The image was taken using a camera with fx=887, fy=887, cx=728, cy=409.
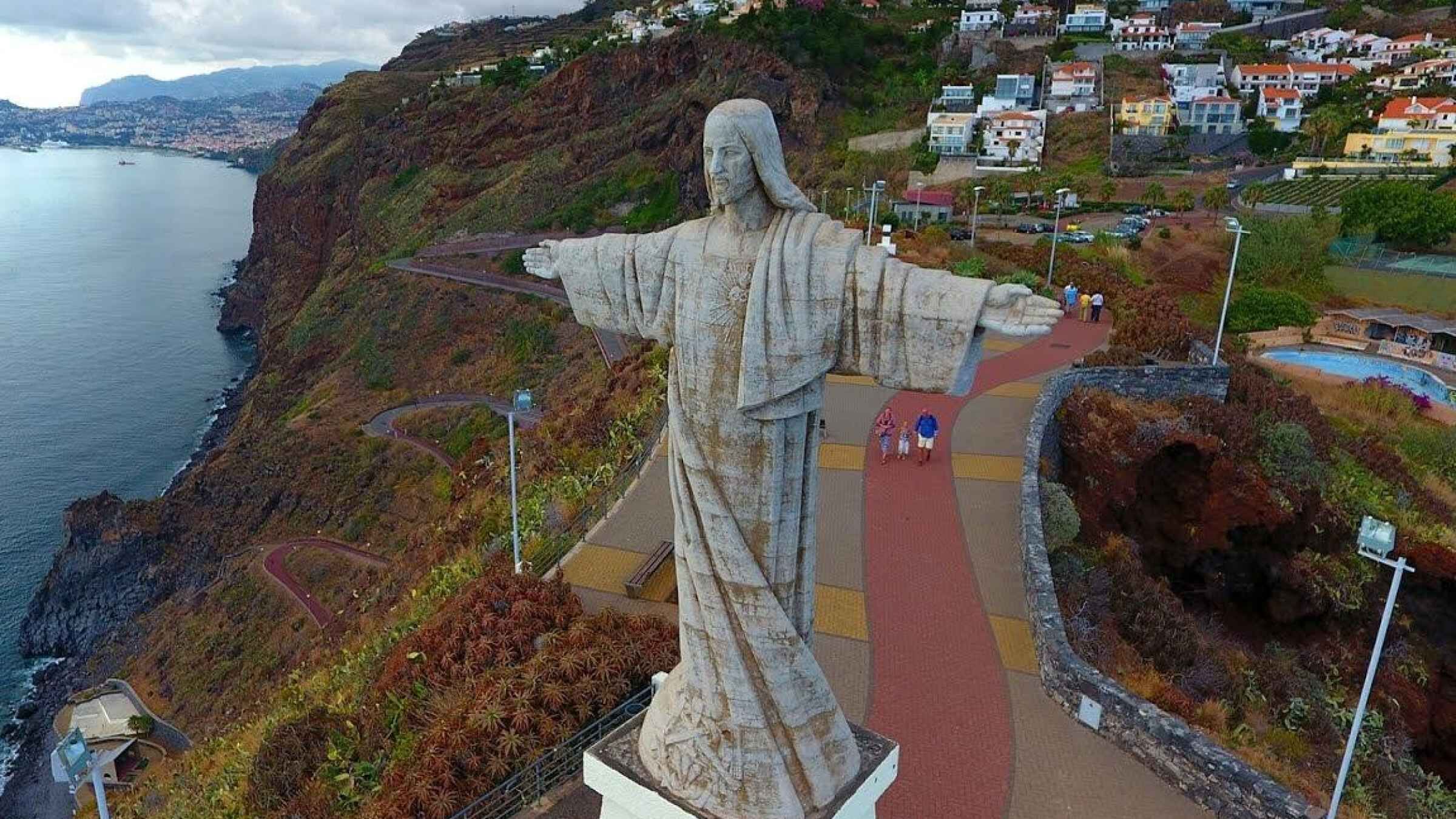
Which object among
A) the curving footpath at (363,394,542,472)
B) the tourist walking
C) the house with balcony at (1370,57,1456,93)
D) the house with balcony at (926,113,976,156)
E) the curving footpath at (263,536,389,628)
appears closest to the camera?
the tourist walking

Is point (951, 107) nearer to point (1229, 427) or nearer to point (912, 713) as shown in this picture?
point (1229, 427)

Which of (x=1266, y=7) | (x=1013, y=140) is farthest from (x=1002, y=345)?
(x=1266, y=7)

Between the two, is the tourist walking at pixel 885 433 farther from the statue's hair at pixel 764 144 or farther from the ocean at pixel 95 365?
the ocean at pixel 95 365

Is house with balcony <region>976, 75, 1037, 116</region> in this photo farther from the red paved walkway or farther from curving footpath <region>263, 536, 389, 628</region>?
the red paved walkway

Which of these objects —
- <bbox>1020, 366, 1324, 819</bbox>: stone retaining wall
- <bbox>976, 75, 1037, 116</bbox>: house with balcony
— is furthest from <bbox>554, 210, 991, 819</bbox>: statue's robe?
<bbox>976, 75, 1037, 116</bbox>: house with balcony

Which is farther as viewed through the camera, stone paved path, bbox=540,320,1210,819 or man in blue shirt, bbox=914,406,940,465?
man in blue shirt, bbox=914,406,940,465

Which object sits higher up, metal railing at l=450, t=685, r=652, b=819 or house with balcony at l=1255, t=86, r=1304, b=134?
house with balcony at l=1255, t=86, r=1304, b=134

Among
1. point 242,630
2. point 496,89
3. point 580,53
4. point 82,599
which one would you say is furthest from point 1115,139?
point 82,599
